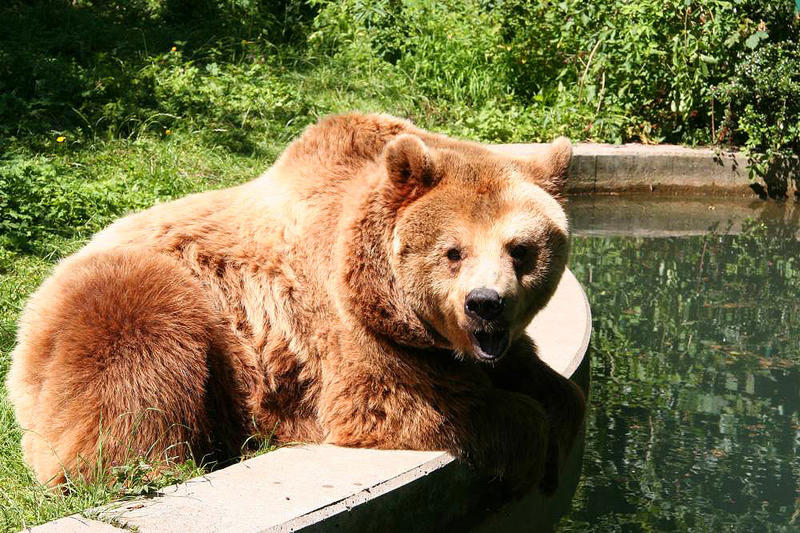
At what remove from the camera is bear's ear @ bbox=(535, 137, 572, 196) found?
3.84 meters

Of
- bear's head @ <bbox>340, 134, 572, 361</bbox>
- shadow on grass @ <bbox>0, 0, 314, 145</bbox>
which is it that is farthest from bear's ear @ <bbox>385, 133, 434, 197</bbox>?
shadow on grass @ <bbox>0, 0, 314, 145</bbox>

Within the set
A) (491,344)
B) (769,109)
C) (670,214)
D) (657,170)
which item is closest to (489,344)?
(491,344)

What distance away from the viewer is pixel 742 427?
5.29 m

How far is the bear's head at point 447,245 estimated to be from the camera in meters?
3.45

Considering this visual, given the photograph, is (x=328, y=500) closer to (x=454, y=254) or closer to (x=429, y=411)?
(x=429, y=411)

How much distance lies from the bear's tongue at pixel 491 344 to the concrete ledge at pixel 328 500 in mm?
485

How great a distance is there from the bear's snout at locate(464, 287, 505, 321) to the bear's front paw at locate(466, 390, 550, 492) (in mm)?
565

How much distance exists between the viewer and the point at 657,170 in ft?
35.7

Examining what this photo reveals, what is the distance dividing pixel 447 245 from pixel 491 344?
39 centimetres

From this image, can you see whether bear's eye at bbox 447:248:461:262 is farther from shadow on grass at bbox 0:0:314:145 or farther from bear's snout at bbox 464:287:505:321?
shadow on grass at bbox 0:0:314:145

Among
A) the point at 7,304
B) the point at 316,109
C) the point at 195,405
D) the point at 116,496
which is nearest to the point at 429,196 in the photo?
the point at 195,405

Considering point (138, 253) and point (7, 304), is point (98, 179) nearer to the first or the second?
point (7, 304)

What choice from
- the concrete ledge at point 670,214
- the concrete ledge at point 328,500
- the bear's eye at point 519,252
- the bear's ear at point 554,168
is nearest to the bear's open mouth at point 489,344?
the bear's eye at point 519,252

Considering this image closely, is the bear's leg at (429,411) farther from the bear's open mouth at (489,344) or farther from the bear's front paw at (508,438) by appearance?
the bear's open mouth at (489,344)
